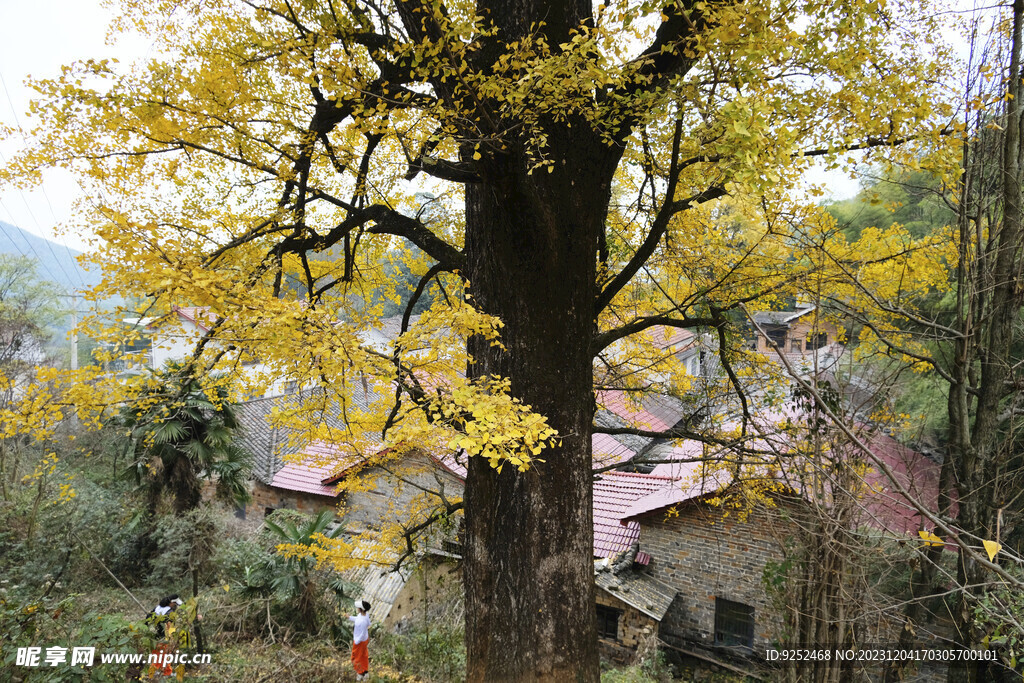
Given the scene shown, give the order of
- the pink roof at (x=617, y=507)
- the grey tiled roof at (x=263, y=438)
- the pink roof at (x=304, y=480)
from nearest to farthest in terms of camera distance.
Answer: the pink roof at (x=617, y=507)
the pink roof at (x=304, y=480)
the grey tiled roof at (x=263, y=438)

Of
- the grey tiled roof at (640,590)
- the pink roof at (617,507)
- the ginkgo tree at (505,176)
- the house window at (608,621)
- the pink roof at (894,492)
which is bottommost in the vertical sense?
the house window at (608,621)

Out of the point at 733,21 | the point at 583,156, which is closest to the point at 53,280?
Result: the point at 583,156

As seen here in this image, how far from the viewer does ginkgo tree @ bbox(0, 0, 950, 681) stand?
307 centimetres

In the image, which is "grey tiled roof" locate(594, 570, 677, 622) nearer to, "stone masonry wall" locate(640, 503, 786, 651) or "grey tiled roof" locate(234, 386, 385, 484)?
"stone masonry wall" locate(640, 503, 786, 651)

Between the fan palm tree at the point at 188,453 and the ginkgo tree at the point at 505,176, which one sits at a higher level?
the ginkgo tree at the point at 505,176

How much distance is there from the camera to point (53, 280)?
2152 cm

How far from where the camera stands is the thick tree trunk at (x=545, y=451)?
3.96m

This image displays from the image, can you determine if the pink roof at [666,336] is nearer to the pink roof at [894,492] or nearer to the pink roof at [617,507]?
the pink roof at [894,492]

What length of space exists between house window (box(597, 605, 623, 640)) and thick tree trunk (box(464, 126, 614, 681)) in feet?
21.5

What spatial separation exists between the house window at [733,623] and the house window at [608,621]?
1.77 meters

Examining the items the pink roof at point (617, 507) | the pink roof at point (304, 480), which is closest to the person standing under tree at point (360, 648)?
the pink roof at point (617, 507)

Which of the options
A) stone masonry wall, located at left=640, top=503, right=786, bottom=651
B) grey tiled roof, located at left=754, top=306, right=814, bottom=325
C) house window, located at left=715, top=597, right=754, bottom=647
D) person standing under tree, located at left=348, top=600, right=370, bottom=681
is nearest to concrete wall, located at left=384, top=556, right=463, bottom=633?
person standing under tree, located at left=348, top=600, right=370, bottom=681

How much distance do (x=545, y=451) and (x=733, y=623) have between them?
810cm

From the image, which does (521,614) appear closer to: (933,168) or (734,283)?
(734,283)
